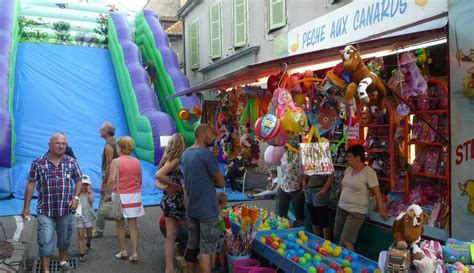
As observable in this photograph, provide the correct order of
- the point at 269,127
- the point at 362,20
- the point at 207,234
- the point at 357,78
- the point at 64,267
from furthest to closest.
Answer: the point at 64,267 → the point at 362,20 → the point at 207,234 → the point at 269,127 → the point at 357,78

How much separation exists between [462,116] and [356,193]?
1404mm

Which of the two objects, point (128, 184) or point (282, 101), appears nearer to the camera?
point (282, 101)

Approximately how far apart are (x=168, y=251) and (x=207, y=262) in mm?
719

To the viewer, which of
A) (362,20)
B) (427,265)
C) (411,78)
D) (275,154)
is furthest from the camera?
(275,154)

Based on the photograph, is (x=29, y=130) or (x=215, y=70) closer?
(x=29, y=130)

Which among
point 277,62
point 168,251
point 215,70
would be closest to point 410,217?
point 277,62

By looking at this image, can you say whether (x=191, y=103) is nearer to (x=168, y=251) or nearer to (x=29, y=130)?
(x=29, y=130)

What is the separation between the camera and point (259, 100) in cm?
594

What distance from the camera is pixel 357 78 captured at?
3760 millimetres

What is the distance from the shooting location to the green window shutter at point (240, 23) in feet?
45.8

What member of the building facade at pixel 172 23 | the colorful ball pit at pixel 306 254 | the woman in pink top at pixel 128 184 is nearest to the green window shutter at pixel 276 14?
the woman in pink top at pixel 128 184

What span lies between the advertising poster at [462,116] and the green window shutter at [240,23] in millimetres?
10227

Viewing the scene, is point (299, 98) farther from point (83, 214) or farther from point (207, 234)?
point (83, 214)

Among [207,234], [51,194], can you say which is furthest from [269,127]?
[51,194]
